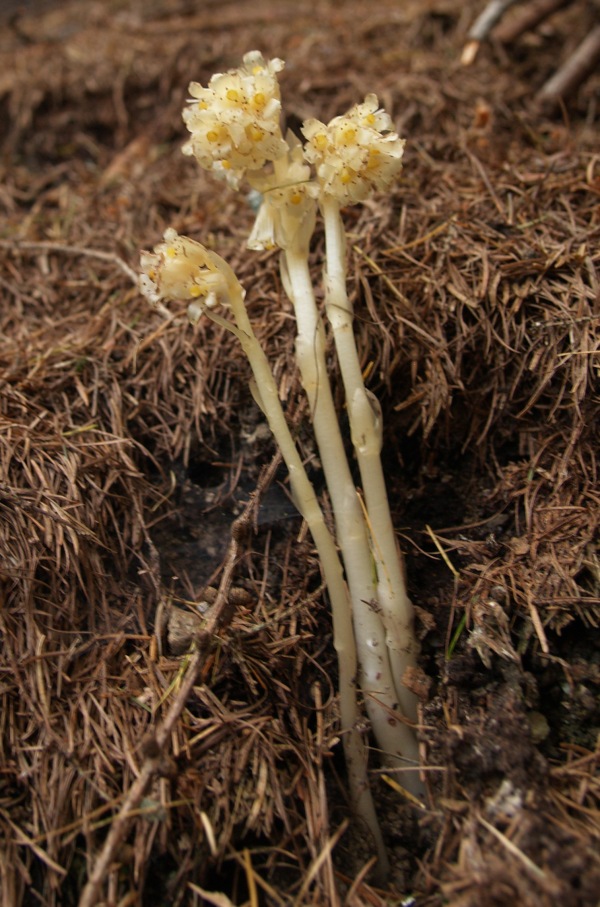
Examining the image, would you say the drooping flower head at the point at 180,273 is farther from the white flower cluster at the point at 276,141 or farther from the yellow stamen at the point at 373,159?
the yellow stamen at the point at 373,159

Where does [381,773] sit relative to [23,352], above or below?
below

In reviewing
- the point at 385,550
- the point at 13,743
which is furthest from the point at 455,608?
the point at 13,743

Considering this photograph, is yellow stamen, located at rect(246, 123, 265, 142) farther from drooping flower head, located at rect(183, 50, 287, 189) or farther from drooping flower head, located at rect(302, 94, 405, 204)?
drooping flower head, located at rect(302, 94, 405, 204)

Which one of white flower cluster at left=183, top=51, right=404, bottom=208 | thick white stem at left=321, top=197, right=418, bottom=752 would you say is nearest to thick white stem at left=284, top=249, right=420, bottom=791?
thick white stem at left=321, top=197, right=418, bottom=752

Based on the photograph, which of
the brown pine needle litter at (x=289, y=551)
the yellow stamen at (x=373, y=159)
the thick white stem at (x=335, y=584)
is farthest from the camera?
the thick white stem at (x=335, y=584)

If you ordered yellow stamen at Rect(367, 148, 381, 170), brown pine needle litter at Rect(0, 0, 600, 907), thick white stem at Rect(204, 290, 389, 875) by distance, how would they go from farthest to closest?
thick white stem at Rect(204, 290, 389, 875) < yellow stamen at Rect(367, 148, 381, 170) < brown pine needle litter at Rect(0, 0, 600, 907)

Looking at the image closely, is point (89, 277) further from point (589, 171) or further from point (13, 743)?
point (589, 171)

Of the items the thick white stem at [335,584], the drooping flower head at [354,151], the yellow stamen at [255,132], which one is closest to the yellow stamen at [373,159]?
the drooping flower head at [354,151]
